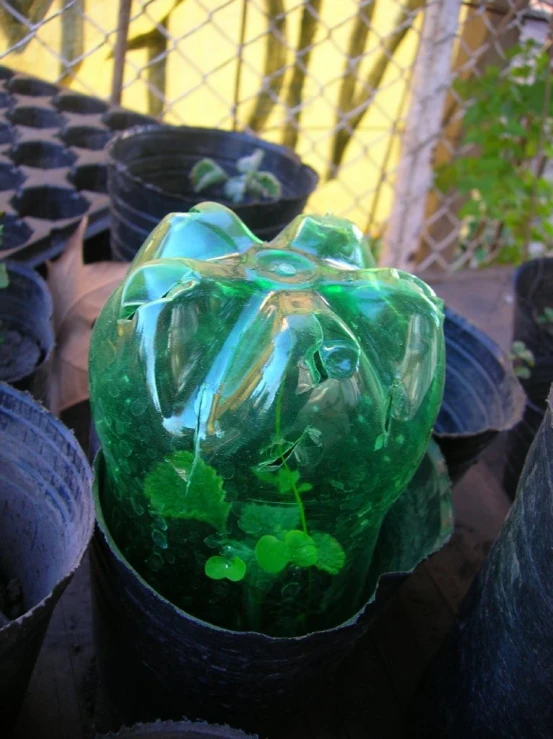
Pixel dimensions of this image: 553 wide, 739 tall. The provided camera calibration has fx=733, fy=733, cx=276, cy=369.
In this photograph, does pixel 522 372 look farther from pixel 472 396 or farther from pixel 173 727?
pixel 173 727

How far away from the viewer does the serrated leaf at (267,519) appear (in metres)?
0.60

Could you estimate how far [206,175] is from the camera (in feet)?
4.19

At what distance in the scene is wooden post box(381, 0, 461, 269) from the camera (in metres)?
1.67

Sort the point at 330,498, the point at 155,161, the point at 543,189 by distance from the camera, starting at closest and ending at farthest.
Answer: the point at 330,498
the point at 155,161
the point at 543,189

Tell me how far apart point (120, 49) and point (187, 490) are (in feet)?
3.99

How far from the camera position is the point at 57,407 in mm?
989

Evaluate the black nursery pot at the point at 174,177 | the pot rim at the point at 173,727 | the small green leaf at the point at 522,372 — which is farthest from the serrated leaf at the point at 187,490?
the small green leaf at the point at 522,372

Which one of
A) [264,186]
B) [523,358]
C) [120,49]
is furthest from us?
[120,49]

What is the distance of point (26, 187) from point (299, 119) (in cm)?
89

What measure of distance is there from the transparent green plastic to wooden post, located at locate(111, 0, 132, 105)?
0.90 meters

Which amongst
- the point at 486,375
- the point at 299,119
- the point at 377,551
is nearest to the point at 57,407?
the point at 377,551

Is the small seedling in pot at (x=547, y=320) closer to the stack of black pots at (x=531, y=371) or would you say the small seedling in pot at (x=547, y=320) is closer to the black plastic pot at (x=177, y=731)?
the stack of black pots at (x=531, y=371)

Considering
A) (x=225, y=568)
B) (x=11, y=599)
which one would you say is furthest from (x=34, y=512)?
(x=225, y=568)

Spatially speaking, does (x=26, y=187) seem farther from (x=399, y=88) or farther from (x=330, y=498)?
(x=399, y=88)
